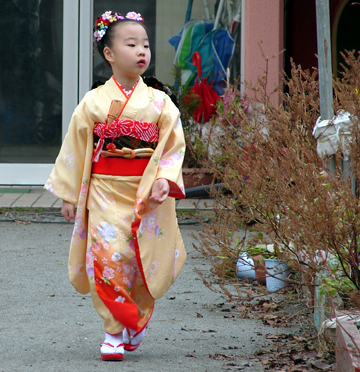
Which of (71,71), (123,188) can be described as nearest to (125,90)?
(123,188)

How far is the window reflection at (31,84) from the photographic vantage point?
25.4 ft

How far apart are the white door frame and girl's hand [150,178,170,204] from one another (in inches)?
196

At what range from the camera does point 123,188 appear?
3049mm

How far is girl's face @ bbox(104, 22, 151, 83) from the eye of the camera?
3051mm

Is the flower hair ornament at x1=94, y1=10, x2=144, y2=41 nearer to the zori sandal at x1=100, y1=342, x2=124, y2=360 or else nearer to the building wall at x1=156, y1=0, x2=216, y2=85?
the zori sandal at x1=100, y1=342, x2=124, y2=360

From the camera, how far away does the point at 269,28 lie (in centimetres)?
725

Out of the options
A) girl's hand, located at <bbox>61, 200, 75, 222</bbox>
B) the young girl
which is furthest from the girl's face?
girl's hand, located at <bbox>61, 200, 75, 222</bbox>

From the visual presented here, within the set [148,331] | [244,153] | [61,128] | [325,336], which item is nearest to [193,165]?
[61,128]

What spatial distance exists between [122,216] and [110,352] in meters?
0.60

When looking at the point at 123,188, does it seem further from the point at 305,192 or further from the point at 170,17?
the point at 170,17

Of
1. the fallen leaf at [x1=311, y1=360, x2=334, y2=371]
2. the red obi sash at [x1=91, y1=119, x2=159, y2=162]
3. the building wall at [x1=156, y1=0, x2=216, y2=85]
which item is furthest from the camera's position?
the building wall at [x1=156, y1=0, x2=216, y2=85]

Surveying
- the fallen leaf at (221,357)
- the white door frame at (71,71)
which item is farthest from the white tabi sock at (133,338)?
the white door frame at (71,71)

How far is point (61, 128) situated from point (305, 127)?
459cm

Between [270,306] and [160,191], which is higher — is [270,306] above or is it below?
below
